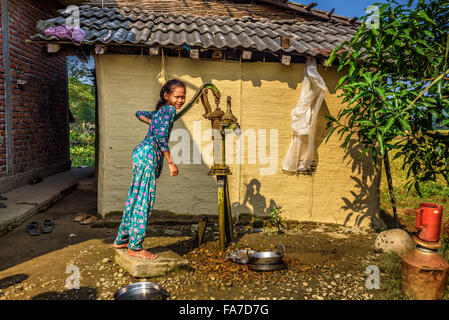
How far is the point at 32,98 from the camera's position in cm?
722

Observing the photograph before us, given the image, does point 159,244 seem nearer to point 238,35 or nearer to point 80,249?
point 80,249

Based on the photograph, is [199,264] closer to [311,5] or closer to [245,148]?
[245,148]

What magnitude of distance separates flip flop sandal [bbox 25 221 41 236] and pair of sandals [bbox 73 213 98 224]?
627 millimetres

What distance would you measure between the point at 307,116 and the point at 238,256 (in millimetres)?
2602

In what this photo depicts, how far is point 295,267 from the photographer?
3.73 meters

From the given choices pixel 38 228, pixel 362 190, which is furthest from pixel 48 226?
pixel 362 190

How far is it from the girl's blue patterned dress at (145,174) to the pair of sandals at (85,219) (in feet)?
7.07

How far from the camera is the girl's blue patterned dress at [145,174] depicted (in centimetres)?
337

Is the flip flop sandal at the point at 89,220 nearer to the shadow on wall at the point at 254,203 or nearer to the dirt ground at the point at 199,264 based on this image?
the dirt ground at the point at 199,264

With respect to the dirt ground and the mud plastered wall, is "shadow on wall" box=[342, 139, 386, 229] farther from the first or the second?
the dirt ground

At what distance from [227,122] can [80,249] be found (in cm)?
271

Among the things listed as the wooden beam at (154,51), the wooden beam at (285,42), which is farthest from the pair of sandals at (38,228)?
the wooden beam at (285,42)

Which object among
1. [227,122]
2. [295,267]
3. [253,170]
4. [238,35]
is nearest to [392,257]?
[295,267]

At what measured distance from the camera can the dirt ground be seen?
311cm
